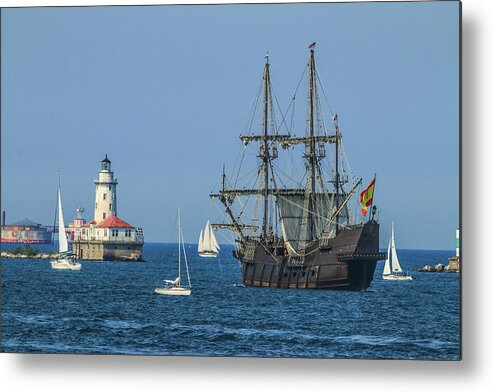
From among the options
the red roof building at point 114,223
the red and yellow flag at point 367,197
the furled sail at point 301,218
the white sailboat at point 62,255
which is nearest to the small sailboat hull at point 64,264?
the white sailboat at point 62,255

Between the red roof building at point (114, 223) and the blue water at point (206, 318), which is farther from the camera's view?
the red roof building at point (114, 223)

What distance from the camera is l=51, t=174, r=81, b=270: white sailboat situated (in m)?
13.9

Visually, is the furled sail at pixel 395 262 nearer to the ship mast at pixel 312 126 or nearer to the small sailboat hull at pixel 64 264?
the ship mast at pixel 312 126

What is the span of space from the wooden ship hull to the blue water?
1.84 meters

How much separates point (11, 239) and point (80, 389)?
5.84ft

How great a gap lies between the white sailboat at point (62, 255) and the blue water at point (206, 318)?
113 millimetres

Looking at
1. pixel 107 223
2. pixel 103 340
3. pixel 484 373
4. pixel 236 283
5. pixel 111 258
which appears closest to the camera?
pixel 484 373

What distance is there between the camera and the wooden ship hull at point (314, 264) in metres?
17.2

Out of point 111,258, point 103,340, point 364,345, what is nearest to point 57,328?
point 103,340

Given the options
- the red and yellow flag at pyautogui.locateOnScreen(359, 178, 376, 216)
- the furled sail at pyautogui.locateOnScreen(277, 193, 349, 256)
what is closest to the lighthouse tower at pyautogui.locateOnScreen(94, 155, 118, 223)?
the furled sail at pyautogui.locateOnScreen(277, 193, 349, 256)

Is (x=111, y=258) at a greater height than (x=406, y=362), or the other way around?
(x=111, y=258)

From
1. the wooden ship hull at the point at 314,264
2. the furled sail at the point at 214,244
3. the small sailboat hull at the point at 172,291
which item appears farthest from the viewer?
the wooden ship hull at the point at 314,264

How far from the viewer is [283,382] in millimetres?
12555

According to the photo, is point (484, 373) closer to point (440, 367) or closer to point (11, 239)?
point (440, 367)
